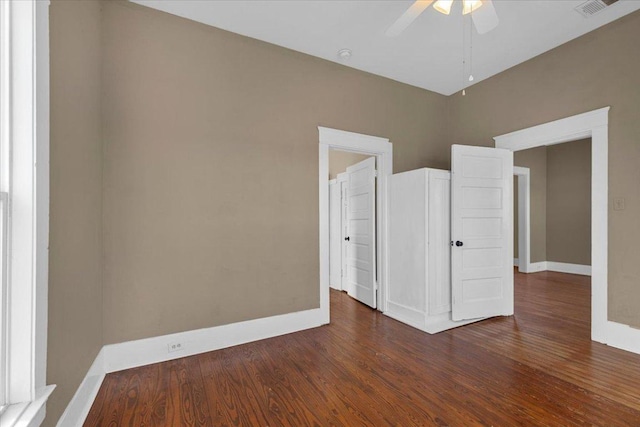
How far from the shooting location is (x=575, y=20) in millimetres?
→ 2861

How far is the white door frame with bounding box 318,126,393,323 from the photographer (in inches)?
137

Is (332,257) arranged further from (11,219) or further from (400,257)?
(11,219)

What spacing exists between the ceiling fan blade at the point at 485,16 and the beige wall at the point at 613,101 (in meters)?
1.75

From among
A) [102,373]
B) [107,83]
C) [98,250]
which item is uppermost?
[107,83]

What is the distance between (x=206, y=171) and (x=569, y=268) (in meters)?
7.81

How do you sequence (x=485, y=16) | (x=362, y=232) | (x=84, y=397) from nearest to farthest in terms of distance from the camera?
(x=84, y=397), (x=485, y=16), (x=362, y=232)

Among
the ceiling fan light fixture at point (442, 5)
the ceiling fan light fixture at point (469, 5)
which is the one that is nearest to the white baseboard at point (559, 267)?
the ceiling fan light fixture at point (469, 5)

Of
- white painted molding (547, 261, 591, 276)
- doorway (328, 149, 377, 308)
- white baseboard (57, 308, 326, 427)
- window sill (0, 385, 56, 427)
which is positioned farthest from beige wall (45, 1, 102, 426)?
white painted molding (547, 261, 591, 276)

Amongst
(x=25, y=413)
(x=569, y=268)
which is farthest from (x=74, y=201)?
(x=569, y=268)

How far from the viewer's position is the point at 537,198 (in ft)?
22.7

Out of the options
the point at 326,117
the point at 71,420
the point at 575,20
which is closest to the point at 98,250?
the point at 71,420

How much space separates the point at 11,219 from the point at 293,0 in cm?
258

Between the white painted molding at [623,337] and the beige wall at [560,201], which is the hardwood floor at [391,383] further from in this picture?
the beige wall at [560,201]

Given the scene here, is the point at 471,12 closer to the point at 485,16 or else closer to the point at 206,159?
the point at 485,16
